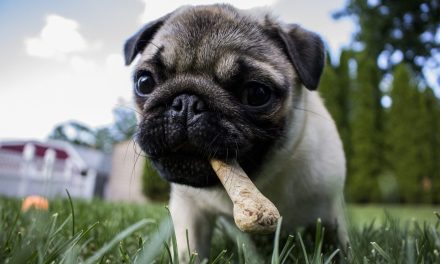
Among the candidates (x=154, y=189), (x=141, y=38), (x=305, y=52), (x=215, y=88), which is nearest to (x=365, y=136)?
(x=154, y=189)

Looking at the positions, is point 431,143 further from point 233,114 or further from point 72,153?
point 72,153

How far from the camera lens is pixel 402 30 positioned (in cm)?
1872

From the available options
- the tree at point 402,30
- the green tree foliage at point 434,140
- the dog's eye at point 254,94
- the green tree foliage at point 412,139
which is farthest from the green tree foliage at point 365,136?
the dog's eye at point 254,94

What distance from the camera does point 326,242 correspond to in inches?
107

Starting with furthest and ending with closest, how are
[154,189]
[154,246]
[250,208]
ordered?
[154,189], [250,208], [154,246]

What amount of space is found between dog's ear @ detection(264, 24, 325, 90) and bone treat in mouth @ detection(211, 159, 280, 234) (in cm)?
94

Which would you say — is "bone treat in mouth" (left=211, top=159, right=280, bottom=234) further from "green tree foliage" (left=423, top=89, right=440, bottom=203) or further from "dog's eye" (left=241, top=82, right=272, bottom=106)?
"green tree foliage" (left=423, top=89, right=440, bottom=203)

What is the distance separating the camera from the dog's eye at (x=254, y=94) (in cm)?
211

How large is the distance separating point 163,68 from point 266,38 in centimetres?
68

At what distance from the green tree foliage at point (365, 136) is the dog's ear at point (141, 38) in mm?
11084

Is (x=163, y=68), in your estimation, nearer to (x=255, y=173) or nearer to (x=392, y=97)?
(x=255, y=173)

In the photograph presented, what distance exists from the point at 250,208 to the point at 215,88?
0.81 m

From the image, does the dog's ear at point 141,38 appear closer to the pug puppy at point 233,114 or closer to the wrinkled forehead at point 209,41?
the pug puppy at point 233,114

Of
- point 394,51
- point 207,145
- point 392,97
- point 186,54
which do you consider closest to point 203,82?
point 186,54
